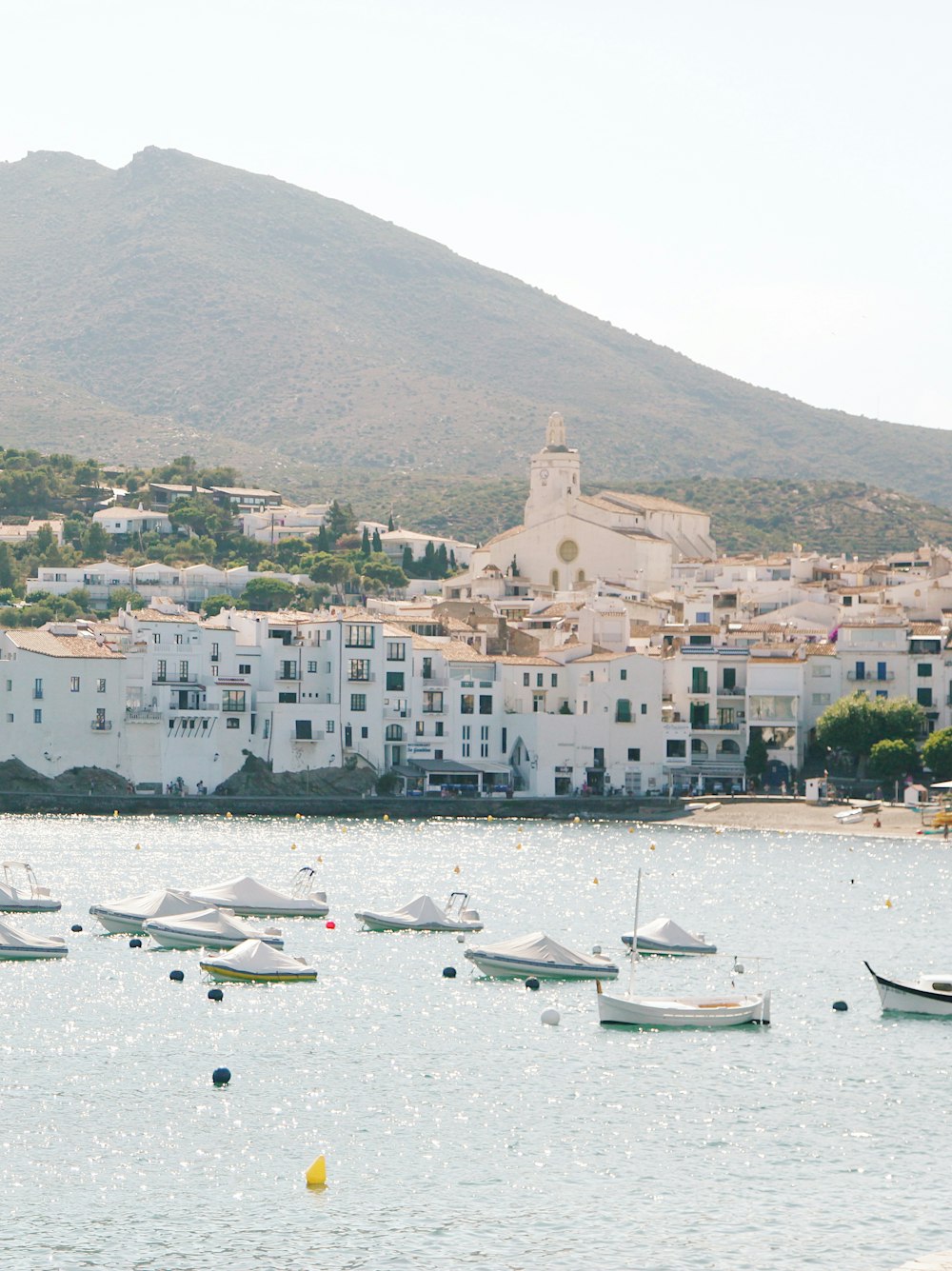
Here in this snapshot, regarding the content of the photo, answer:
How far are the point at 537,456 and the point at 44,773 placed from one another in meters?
73.8

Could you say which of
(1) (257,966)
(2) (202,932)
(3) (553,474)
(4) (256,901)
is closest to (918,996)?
(1) (257,966)

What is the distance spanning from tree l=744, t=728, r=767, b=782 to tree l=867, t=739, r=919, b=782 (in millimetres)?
5604

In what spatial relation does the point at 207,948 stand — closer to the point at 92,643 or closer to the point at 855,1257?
the point at 855,1257

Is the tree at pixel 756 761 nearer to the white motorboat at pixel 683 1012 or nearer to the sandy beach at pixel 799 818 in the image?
the sandy beach at pixel 799 818

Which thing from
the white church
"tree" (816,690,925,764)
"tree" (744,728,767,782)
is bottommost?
"tree" (744,728,767,782)

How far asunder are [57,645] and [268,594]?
41.3 meters

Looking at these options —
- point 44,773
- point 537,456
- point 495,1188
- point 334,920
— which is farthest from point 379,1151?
point 537,456

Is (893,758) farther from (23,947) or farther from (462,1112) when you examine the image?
(462,1112)

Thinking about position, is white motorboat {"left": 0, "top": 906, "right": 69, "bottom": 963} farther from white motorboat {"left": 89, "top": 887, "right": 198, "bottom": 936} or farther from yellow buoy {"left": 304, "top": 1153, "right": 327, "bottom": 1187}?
yellow buoy {"left": 304, "top": 1153, "right": 327, "bottom": 1187}

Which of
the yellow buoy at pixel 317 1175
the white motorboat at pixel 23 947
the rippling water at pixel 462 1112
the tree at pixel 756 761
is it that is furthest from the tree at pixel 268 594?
the yellow buoy at pixel 317 1175

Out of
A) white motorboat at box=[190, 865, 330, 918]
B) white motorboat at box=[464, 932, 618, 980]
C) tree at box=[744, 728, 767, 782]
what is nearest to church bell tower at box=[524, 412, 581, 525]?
tree at box=[744, 728, 767, 782]

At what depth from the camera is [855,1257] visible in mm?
29859

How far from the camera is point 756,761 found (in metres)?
103

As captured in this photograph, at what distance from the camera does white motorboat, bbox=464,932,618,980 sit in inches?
1994
